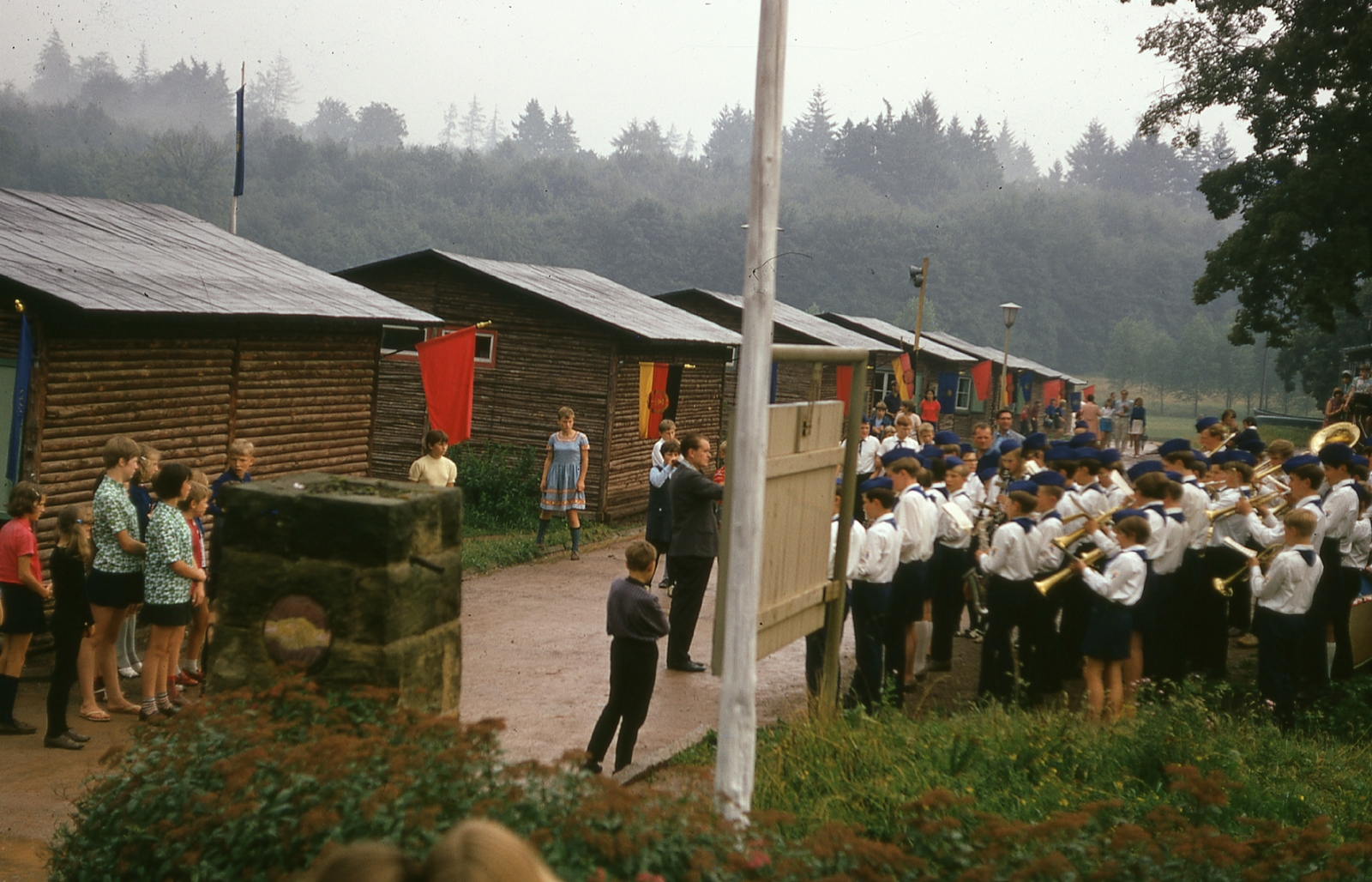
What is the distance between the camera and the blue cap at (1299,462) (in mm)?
10188

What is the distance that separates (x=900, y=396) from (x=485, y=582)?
19.4 m

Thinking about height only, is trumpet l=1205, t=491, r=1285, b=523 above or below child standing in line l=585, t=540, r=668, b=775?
above

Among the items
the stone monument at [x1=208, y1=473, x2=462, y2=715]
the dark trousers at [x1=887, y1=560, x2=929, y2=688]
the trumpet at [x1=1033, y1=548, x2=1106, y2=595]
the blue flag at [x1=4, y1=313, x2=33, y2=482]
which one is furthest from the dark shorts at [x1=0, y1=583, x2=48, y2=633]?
the trumpet at [x1=1033, y1=548, x2=1106, y2=595]

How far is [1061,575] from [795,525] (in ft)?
11.6

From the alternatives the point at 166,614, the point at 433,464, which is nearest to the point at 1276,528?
the point at 433,464

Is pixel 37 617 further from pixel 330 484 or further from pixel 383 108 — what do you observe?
pixel 383 108

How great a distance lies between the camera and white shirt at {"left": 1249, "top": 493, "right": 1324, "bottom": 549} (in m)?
9.64

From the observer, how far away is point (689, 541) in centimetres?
1020

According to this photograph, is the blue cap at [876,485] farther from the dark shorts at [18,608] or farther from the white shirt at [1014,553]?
the dark shorts at [18,608]

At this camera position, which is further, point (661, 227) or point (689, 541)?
point (661, 227)

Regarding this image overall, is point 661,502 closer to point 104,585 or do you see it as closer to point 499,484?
point 104,585

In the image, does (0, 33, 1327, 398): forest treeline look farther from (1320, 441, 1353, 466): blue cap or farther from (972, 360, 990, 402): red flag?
(1320, 441, 1353, 466): blue cap

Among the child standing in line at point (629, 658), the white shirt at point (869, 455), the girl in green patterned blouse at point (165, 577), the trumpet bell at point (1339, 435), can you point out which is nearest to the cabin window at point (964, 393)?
the white shirt at point (869, 455)

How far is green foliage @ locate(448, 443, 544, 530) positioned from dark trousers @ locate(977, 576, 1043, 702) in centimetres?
1037
